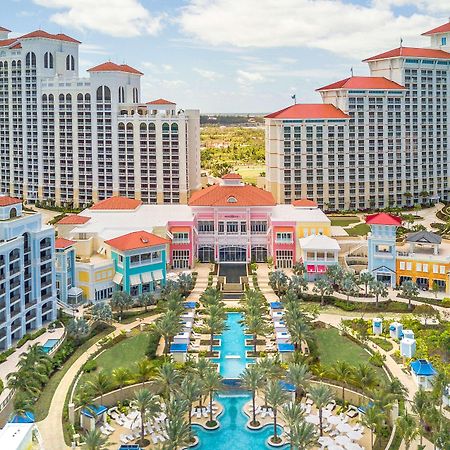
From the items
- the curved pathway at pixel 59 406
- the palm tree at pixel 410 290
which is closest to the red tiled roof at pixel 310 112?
the palm tree at pixel 410 290

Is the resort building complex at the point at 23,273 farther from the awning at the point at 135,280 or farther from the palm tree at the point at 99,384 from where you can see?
the palm tree at the point at 99,384

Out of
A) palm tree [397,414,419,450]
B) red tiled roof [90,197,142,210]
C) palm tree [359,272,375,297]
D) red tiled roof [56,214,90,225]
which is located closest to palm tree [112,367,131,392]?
palm tree [397,414,419,450]

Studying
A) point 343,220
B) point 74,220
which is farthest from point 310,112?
point 74,220

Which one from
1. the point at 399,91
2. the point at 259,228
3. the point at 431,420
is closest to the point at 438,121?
the point at 399,91

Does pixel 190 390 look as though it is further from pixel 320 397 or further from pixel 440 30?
pixel 440 30

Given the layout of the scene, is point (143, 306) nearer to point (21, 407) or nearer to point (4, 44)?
point (21, 407)

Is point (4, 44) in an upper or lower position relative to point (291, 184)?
upper
